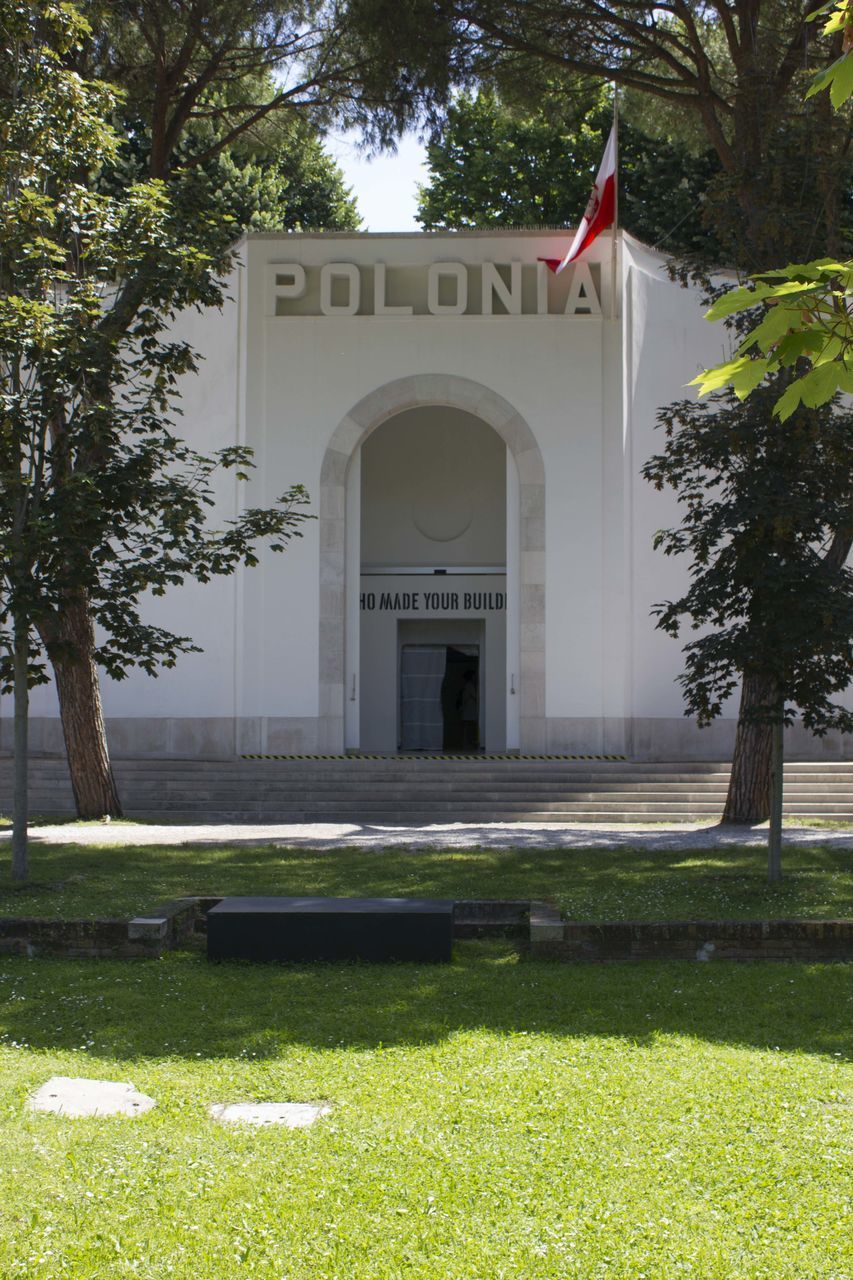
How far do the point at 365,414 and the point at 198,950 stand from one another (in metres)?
14.3

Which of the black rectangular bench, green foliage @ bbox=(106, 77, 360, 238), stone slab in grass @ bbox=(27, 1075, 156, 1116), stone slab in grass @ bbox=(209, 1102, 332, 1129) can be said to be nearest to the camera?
stone slab in grass @ bbox=(209, 1102, 332, 1129)

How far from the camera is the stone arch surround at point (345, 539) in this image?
21031mm

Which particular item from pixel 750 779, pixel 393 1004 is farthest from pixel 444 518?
pixel 393 1004

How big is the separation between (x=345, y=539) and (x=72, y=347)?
11.9m

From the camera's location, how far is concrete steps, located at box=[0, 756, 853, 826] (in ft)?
57.2

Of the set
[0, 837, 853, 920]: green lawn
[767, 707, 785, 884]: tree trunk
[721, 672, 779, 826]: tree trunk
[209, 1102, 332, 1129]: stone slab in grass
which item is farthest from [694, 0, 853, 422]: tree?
[721, 672, 779, 826]: tree trunk

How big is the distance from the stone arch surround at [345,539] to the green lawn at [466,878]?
24.9 ft

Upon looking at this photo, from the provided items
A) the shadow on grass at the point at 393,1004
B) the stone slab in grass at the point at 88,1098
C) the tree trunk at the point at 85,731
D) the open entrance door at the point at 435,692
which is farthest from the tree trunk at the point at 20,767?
the open entrance door at the point at 435,692

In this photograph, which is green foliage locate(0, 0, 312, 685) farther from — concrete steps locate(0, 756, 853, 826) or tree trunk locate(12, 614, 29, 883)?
concrete steps locate(0, 756, 853, 826)

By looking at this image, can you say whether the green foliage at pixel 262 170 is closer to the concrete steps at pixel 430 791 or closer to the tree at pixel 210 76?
the tree at pixel 210 76

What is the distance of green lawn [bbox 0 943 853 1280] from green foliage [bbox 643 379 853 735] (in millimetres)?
2859

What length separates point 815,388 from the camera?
333 cm

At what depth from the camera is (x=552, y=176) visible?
31.1 metres

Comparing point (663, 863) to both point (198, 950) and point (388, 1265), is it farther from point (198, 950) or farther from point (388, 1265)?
point (388, 1265)
